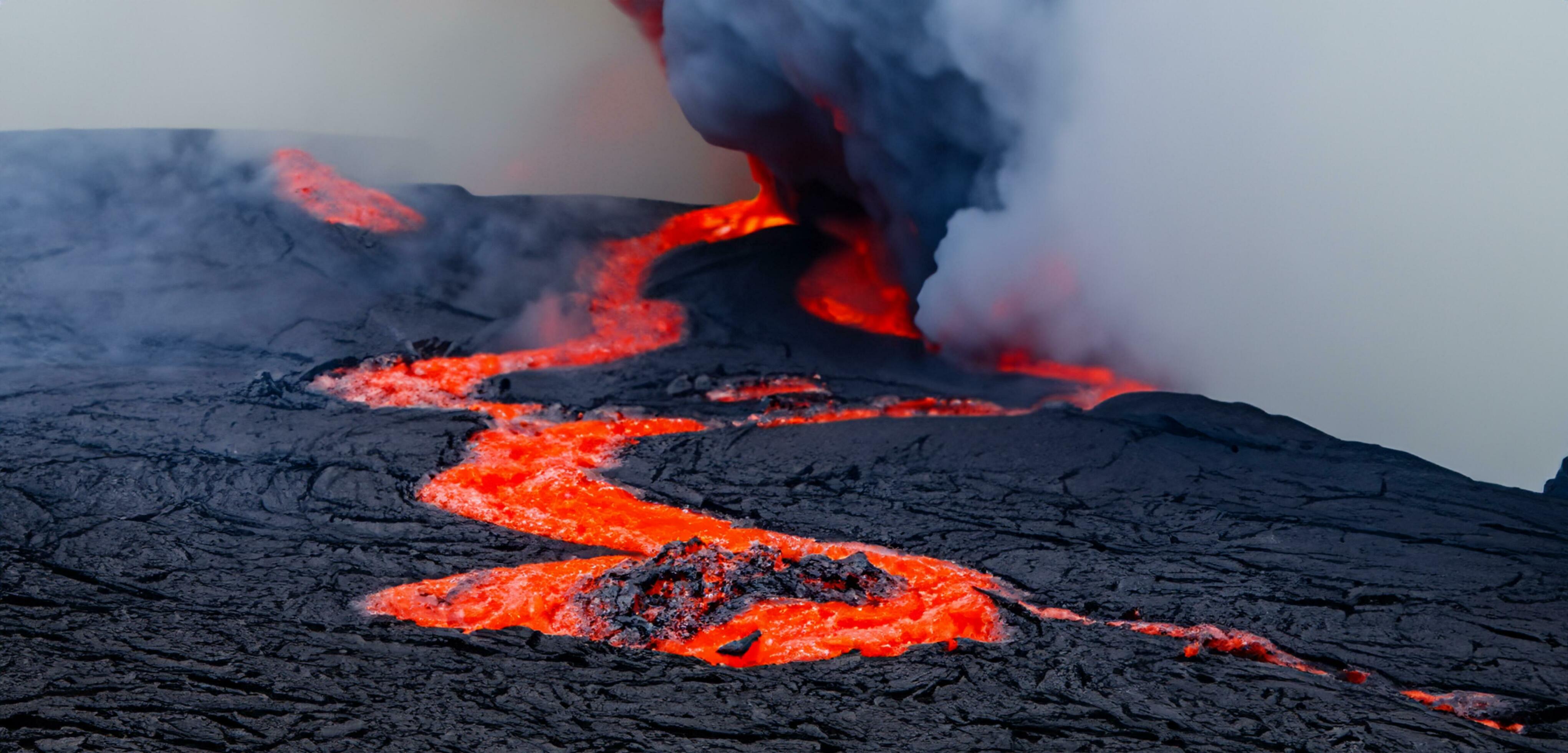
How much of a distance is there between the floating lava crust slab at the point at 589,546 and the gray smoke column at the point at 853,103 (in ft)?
3.26

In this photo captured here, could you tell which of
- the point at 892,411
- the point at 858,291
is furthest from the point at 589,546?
the point at 858,291

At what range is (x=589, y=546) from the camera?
512 centimetres

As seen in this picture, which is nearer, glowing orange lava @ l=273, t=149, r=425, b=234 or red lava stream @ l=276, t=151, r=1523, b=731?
red lava stream @ l=276, t=151, r=1523, b=731

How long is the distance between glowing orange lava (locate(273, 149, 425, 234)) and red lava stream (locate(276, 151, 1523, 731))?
0.10ft

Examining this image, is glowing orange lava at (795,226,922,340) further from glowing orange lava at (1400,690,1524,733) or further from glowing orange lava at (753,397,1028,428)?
glowing orange lava at (1400,690,1524,733)

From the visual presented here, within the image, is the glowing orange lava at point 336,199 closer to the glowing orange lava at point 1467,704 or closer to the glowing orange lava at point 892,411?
the glowing orange lava at point 892,411

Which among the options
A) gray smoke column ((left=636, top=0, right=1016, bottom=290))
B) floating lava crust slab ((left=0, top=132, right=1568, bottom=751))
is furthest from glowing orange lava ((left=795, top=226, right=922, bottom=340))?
gray smoke column ((left=636, top=0, right=1016, bottom=290))

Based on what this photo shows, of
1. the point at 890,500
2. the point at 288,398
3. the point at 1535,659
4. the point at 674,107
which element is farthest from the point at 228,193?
the point at 1535,659

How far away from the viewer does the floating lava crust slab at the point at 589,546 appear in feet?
10.9

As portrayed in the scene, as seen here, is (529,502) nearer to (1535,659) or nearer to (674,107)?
(1535,659)

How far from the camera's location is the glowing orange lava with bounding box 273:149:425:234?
10.0 meters

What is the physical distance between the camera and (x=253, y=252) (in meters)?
9.37

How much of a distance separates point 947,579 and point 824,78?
5014mm

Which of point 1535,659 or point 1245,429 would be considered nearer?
point 1535,659
